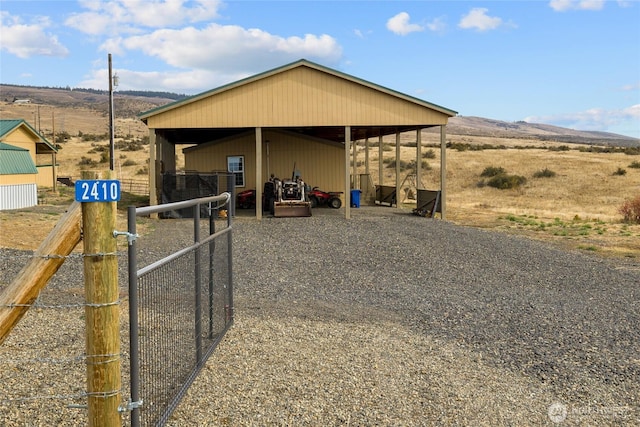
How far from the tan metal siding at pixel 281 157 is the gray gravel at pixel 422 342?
13348mm

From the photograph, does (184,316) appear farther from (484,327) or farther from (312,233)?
(312,233)

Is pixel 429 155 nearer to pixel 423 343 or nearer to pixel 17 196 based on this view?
pixel 17 196

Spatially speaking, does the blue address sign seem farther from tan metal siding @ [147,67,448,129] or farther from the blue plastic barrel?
the blue plastic barrel

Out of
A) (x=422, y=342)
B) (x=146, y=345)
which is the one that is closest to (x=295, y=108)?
(x=422, y=342)

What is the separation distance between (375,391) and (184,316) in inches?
82.4

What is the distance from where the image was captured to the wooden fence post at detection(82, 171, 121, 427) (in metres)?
3.92

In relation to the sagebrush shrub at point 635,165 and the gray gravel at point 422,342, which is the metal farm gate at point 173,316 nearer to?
the gray gravel at point 422,342

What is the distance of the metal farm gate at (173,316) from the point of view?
14.2 feet

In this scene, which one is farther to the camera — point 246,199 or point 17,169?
point 17,169

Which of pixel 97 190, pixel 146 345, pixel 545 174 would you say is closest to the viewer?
pixel 97 190

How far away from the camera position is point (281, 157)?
94.2ft

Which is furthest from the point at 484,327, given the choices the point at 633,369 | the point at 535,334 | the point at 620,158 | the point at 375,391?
the point at 620,158

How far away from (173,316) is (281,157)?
22693mm

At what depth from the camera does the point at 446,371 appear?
6.71 meters
